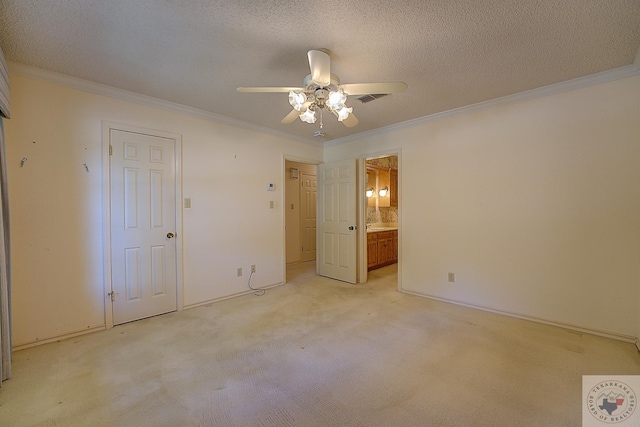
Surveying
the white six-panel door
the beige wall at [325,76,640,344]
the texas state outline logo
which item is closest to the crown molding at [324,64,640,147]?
the beige wall at [325,76,640,344]

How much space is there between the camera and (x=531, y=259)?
282 centimetres

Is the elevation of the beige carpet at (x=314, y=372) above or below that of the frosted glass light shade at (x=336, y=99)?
below

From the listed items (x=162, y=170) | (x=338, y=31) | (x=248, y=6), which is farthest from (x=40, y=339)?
(x=338, y=31)

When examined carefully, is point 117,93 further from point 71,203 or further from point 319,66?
point 319,66

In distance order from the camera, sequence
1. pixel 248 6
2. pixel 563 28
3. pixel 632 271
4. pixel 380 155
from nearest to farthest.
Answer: pixel 248 6 → pixel 563 28 → pixel 632 271 → pixel 380 155

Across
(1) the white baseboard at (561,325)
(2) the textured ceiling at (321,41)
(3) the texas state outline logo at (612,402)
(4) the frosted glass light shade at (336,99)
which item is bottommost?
(3) the texas state outline logo at (612,402)

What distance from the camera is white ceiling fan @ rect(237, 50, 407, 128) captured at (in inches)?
69.5

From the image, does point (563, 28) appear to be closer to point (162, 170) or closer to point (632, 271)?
point (632, 271)

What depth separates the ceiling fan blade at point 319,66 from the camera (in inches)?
67.4

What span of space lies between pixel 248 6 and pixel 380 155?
2845mm

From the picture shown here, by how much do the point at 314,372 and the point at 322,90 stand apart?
213cm

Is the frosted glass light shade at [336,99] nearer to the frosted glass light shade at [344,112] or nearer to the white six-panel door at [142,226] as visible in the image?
the frosted glass light shade at [344,112]

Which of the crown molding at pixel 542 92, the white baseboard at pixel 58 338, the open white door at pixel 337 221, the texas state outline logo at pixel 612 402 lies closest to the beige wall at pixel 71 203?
the white baseboard at pixel 58 338

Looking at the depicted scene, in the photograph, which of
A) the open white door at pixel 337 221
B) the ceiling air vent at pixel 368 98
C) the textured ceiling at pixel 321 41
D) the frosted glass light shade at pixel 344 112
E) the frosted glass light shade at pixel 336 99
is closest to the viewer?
the textured ceiling at pixel 321 41
